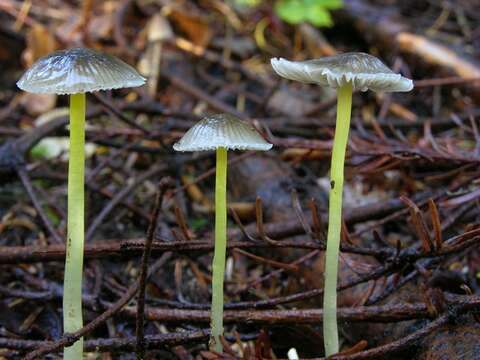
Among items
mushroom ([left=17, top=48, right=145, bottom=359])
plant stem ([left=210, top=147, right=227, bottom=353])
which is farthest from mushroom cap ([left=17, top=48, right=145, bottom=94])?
plant stem ([left=210, top=147, right=227, bottom=353])

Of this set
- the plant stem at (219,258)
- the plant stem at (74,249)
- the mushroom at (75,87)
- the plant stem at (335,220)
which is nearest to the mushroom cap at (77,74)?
the mushroom at (75,87)

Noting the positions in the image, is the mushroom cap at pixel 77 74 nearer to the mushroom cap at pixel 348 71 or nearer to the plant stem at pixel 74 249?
the plant stem at pixel 74 249

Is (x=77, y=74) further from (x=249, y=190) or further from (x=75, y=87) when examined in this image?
(x=249, y=190)

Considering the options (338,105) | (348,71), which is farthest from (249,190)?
(348,71)

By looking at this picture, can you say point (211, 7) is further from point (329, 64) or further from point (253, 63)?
point (329, 64)

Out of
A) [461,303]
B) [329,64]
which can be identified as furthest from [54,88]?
[461,303]

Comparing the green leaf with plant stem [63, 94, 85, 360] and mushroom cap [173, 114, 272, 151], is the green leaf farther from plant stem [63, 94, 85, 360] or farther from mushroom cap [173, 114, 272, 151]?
plant stem [63, 94, 85, 360]
